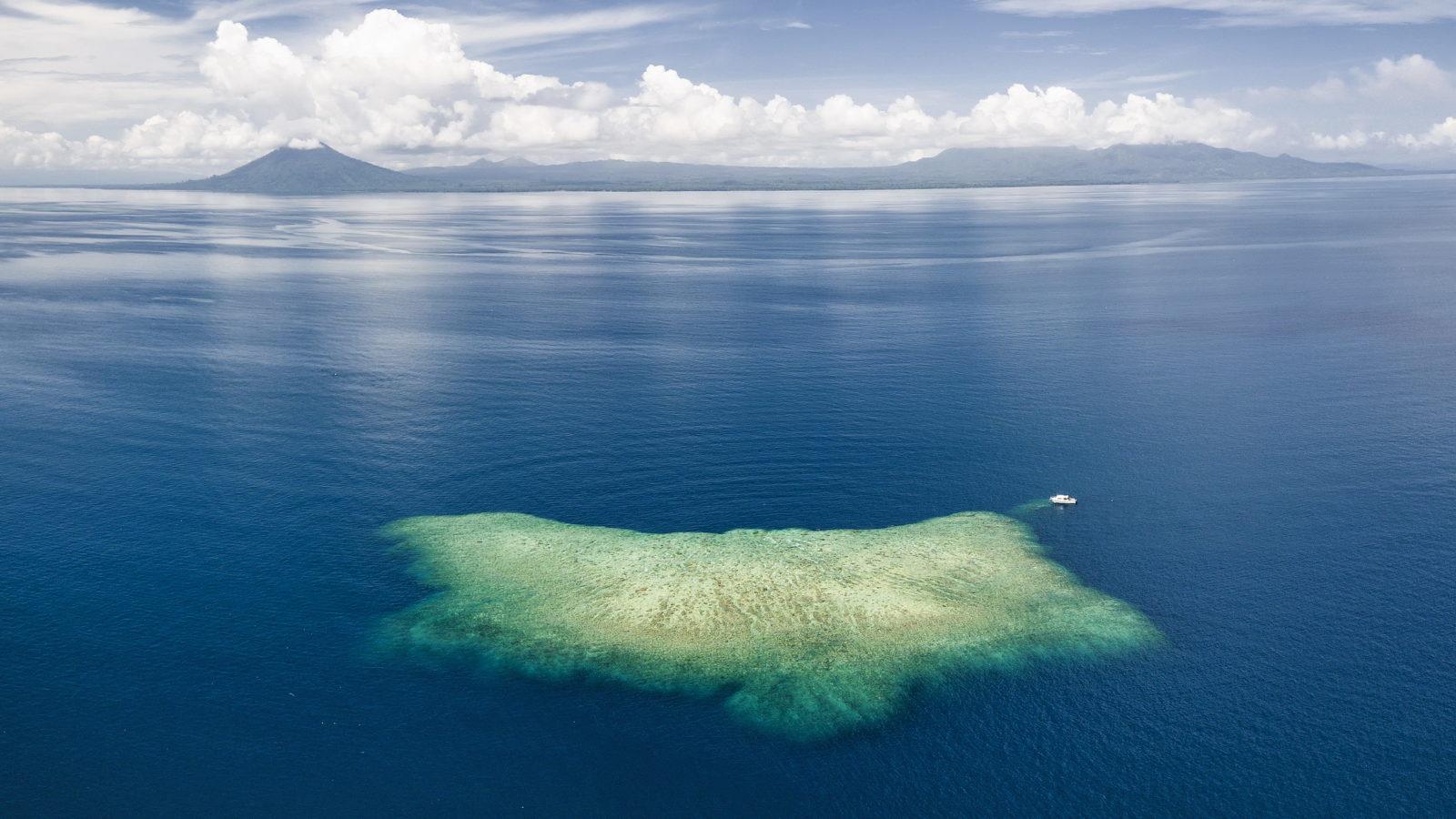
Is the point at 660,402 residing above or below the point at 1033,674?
above

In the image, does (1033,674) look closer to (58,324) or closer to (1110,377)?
(1110,377)

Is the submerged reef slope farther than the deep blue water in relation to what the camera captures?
Yes

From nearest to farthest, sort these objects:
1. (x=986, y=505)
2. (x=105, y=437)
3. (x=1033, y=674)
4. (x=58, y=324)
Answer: (x=1033, y=674) < (x=986, y=505) < (x=105, y=437) < (x=58, y=324)

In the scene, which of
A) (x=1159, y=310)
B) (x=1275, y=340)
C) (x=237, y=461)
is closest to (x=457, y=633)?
(x=237, y=461)

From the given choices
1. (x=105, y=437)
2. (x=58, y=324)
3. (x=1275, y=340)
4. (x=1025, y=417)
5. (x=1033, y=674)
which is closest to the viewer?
(x=1033, y=674)
